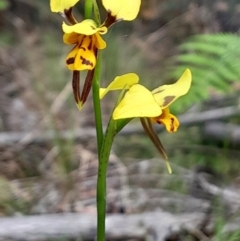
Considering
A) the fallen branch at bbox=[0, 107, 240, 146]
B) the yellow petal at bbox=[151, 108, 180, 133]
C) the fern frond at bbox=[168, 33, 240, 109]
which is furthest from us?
the fallen branch at bbox=[0, 107, 240, 146]

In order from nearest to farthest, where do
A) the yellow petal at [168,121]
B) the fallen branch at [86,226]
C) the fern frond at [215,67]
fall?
the yellow petal at [168,121] < the fallen branch at [86,226] < the fern frond at [215,67]

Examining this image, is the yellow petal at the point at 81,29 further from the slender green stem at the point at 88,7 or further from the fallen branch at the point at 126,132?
the fallen branch at the point at 126,132

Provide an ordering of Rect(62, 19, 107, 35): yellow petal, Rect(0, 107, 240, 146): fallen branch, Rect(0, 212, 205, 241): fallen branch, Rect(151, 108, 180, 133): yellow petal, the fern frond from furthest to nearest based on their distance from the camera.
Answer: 1. Rect(0, 107, 240, 146): fallen branch
2. the fern frond
3. Rect(0, 212, 205, 241): fallen branch
4. Rect(151, 108, 180, 133): yellow petal
5. Rect(62, 19, 107, 35): yellow petal

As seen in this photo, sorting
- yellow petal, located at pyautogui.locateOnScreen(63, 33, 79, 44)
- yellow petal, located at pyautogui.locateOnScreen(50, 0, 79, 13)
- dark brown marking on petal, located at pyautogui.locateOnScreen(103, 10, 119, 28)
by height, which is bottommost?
yellow petal, located at pyautogui.locateOnScreen(63, 33, 79, 44)

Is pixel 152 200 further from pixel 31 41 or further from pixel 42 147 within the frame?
pixel 31 41

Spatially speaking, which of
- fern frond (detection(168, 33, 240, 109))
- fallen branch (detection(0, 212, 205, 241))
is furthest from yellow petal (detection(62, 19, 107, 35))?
fern frond (detection(168, 33, 240, 109))

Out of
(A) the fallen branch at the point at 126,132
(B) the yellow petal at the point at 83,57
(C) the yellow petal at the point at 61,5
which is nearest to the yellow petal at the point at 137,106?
(B) the yellow petal at the point at 83,57

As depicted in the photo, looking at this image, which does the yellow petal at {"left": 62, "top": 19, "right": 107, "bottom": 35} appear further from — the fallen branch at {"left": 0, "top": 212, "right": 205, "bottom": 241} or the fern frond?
the fern frond

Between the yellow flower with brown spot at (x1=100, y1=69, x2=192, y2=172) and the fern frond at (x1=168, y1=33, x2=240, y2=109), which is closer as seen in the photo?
the yellow flower with brown spot at (x1=100, y1=69, x2=192, y2=172)

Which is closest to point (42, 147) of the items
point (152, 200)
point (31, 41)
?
point (152, 200)
